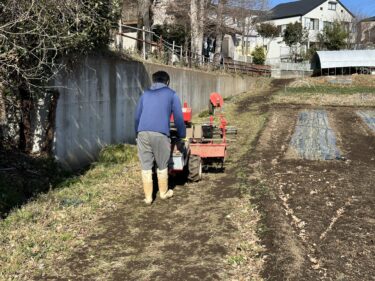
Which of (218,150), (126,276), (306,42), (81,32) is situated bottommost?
(126,276)

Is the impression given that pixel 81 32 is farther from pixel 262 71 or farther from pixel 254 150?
pixel 262 71

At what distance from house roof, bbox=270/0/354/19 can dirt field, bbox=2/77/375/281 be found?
55574 millimetres

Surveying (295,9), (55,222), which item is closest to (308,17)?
(295,9)

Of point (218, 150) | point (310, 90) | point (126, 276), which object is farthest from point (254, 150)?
point (310, 90)

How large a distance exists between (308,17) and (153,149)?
197 ft

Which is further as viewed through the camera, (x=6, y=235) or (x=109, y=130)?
(x=109, y=130)

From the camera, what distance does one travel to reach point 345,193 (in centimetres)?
734

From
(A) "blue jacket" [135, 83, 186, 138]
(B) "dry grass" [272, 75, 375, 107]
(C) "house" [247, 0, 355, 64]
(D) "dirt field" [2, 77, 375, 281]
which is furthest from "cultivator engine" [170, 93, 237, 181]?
(C) "house" [247, 0, 355, 64]

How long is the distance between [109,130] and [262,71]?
1381 inches

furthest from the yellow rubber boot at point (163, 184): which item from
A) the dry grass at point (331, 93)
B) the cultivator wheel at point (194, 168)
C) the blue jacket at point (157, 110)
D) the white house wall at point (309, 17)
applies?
the white house wall at point (309, 17)

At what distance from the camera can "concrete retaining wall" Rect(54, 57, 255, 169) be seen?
29.3 feet

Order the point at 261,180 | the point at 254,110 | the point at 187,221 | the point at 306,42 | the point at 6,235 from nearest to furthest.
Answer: the point at 6,235, the point at 187,221, the point at 261,180, the point at 254,110, the point at 306,42

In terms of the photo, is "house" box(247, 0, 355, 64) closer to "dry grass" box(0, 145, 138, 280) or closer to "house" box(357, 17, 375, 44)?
"house" box(357, 17, 375, 44)

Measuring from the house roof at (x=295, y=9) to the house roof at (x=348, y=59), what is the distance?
65.5 feet
